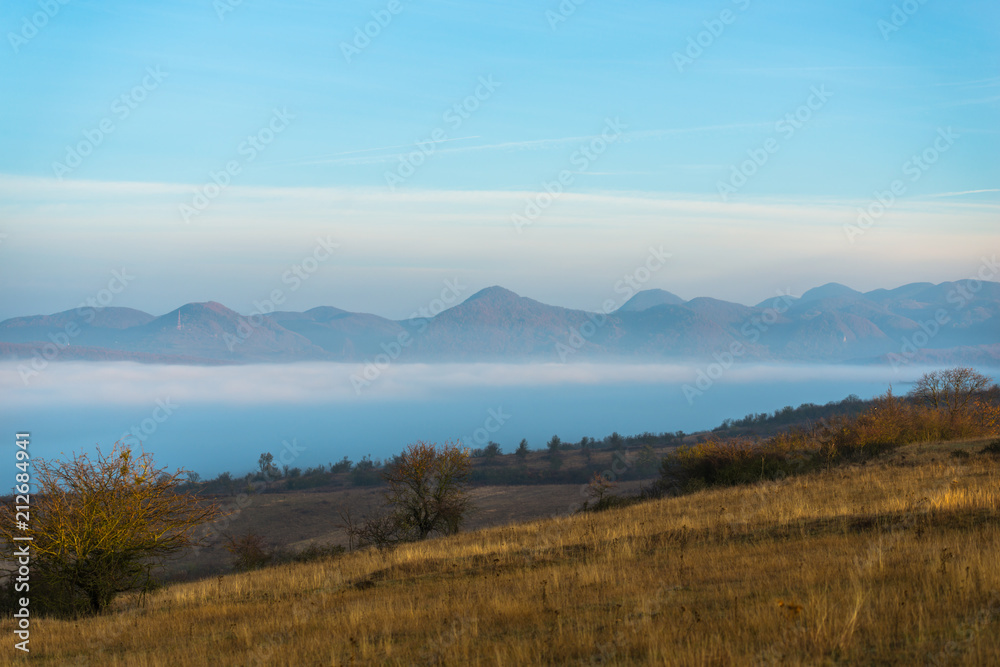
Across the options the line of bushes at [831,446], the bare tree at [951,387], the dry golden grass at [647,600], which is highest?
the bare tree at [951,387]

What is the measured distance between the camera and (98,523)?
660 inches

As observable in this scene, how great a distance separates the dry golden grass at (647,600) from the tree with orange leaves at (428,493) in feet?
40.8

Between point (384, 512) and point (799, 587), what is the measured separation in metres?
54.0

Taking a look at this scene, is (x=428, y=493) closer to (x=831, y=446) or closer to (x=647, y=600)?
(x=831, y=446)

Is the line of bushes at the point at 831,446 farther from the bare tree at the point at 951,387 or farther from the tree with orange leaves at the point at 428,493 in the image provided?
the tree with orange leaves at the point at 428,493

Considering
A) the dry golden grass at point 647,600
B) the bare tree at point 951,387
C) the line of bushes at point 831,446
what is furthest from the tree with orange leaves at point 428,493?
the bare tree at point 951,387

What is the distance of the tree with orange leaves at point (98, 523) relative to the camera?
16.4m

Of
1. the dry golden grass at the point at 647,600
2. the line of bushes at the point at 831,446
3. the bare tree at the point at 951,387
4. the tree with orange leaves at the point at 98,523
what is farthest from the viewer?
the bare tree at the point at 951,387

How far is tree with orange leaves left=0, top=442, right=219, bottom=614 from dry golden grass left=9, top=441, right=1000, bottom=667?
1294 mm

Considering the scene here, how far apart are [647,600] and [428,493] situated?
24.5 m

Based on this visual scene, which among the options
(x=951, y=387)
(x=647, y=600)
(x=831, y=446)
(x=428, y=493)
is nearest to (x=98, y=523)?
(x=647, y=600)

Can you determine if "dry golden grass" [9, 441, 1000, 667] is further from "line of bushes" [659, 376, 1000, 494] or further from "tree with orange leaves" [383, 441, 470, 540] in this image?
"line of bushes" [659, 376, 1000, 494]

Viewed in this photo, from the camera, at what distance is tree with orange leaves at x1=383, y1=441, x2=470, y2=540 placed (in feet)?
106

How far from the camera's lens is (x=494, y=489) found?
71.2 metres
